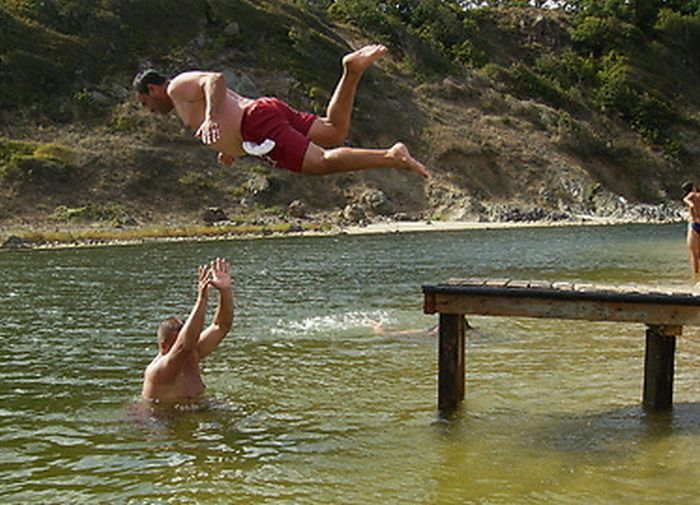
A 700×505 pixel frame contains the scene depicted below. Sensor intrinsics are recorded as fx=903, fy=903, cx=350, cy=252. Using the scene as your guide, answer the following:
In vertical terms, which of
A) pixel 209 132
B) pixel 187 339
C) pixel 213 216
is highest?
pixel 209 132

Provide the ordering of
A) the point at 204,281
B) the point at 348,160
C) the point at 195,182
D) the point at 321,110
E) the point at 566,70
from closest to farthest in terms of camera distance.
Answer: the point at 348,160, the point at 204,281, the point at 195,182, the point at 321,110, the point at 566,70

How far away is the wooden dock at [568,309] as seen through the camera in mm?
8742

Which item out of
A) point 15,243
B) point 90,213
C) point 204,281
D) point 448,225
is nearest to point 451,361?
point 204,281

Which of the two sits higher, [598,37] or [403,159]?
[598,37]

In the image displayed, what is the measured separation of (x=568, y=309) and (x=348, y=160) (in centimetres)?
302

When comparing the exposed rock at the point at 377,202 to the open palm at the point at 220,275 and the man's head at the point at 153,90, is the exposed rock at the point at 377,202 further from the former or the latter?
the man's head at the point at 153,90

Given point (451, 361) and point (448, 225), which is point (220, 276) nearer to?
point (451, 361)

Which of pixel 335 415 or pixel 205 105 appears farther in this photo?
pixel 335 415

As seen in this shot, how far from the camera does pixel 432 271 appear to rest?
88.2 ft

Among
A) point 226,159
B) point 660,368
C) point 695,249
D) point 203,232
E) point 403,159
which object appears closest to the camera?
point 403,159

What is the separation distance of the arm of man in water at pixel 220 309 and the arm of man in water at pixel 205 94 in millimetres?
2028

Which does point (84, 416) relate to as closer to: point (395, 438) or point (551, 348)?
point (395, 438)

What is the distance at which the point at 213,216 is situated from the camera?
48156mm

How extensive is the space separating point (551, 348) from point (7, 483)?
8.56 meters
